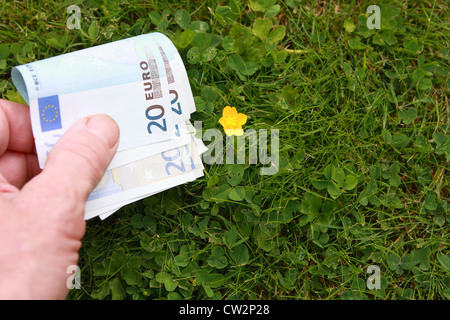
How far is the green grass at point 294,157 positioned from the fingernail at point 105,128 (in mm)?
483

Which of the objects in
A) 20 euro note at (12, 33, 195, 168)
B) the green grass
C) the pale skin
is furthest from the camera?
the green grass

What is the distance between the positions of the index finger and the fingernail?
359mm

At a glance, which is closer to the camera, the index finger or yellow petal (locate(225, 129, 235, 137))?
the index finger

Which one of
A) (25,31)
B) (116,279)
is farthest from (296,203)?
(25,31)

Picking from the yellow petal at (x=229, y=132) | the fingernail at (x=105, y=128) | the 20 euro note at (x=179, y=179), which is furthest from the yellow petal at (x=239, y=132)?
the fingernail at (x=105, y=128)

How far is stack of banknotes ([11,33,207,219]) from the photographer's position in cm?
194

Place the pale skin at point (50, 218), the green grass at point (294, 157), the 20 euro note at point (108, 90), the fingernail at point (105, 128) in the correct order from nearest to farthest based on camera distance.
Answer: the pale skin at point (50, 218) < the fingernail at point (105, 128) < the 20 euro note at point (108, 90) < the green grass at point (294, 157)

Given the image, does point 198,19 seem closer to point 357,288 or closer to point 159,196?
point 159,196

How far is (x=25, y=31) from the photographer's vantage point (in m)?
2.36

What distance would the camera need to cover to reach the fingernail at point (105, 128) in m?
1.80

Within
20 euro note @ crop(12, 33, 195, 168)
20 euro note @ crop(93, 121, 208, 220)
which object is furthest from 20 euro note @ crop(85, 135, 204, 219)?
20 euro note @ crop(12, 33, 195, 168)

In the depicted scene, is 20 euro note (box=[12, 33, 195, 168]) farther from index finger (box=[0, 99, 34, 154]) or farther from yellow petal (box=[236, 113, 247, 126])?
yellow petal (box=[236, 113, 247, 126])

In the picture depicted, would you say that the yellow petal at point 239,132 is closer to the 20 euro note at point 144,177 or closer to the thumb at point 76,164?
the 20 euro note at point 144,177
